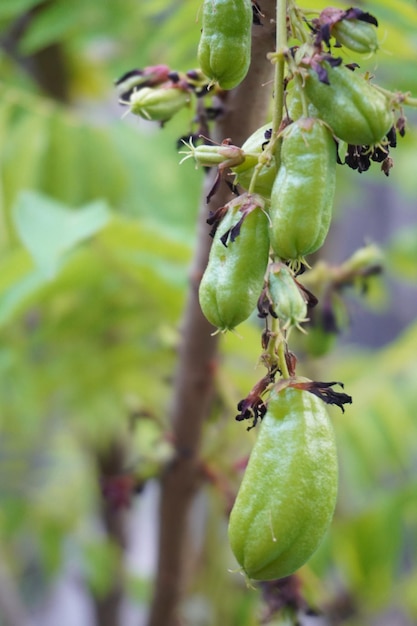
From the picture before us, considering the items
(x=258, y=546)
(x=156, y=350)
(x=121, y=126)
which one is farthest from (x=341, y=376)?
(x=258, y=546)

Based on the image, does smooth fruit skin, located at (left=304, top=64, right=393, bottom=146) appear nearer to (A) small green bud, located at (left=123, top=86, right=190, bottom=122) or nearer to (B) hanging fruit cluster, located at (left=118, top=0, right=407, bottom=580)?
(B) hanging fruit cluster, located at (left=118, top=0, right=407, bottom=580)

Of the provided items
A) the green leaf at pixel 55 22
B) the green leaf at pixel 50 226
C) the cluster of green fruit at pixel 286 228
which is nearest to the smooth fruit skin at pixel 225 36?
the cluster of green fruit at pixel 286 228

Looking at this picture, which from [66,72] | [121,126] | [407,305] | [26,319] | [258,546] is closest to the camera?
[258,546]

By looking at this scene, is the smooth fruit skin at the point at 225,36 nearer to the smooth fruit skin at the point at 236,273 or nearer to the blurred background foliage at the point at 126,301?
the smooth fruit skin at the point at 236,273

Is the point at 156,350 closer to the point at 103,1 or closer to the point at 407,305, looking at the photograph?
the point at 103,1

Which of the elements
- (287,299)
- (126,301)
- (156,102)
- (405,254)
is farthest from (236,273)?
(405,254)

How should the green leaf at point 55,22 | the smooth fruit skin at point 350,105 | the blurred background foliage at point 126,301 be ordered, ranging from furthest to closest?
the green leaf at point 55,22 < the blurred background foliage at point 126,301 < the smooth fruit skin at point 350,105

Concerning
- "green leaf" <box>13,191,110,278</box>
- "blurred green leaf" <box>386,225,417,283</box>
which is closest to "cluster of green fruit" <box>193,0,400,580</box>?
"green leaf" <box>13,191,110,278</box>
